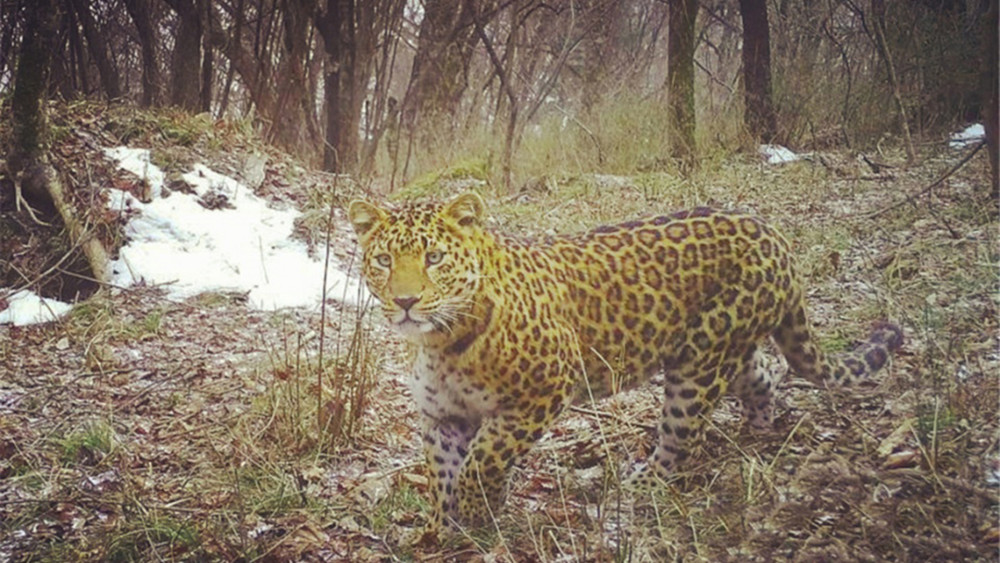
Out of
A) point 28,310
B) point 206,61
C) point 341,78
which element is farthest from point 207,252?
point 206,61

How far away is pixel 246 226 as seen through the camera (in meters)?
4.30

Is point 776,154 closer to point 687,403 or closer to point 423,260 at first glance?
point 687,403

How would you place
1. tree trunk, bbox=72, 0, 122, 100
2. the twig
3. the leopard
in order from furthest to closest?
1. tree trunk, bbox=72, 0, 122, 100
2. the twig
3. the leopard

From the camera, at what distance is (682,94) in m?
3.19

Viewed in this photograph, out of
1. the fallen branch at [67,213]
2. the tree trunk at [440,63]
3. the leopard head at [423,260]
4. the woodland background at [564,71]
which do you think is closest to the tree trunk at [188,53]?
the woodland background at [564,71]

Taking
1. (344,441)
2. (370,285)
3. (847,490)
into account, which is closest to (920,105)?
(847,490)

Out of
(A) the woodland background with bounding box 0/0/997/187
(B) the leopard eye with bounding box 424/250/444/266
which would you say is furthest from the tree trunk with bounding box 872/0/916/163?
(B) the leopard eye with bounding box 424/250/444/266

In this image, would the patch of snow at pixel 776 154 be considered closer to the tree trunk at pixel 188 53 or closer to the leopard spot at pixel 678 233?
the leopard spot at pixel 678 233

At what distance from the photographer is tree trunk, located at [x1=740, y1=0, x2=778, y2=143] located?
10.3 ft

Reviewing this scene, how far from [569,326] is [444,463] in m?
0.52

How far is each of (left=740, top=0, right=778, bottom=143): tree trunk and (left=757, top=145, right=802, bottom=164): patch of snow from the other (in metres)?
0.04

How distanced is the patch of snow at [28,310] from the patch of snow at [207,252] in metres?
0.26

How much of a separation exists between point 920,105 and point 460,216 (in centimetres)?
159

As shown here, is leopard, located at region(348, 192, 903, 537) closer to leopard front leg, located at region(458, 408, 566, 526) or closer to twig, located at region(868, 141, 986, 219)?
leopard front leg, located at region(458, 408, 566, 526)
